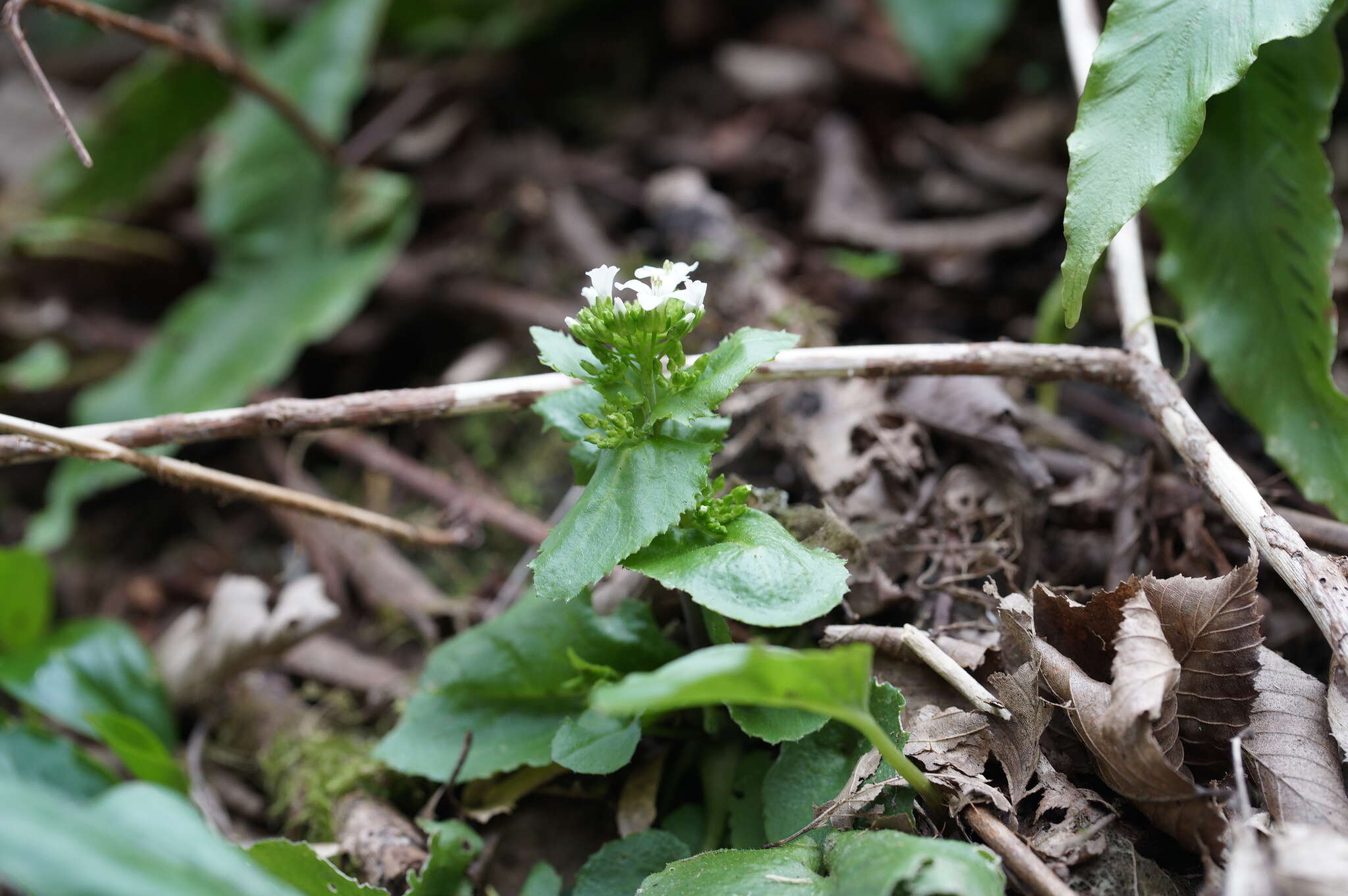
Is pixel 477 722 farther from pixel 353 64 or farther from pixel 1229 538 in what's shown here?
pixel 353 64

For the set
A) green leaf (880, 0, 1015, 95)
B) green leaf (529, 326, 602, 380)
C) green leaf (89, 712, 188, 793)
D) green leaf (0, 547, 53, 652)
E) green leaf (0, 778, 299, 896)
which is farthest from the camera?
green leaf (880, 0, 1015, 95)

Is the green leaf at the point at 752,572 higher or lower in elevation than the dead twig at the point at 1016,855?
higher

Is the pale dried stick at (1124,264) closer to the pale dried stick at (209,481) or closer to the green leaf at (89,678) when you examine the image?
the pale dried stick at (209,481)

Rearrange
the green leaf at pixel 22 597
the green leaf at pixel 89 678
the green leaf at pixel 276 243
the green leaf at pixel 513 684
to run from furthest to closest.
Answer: the green leaf at pixel 276 243, the green leaf at pixel 22 597, the green leaf at pixel 89 678, the green leaf at pixel 513 684

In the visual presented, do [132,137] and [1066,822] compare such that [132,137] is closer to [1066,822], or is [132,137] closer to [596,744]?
[596,744]

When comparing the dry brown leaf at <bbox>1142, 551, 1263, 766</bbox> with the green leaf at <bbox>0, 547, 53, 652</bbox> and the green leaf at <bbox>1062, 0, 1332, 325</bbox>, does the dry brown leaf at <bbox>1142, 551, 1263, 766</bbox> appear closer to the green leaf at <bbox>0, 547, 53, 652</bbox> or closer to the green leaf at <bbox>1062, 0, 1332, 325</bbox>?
the green leaf at <bbox>1062, 0, 1332, 325</bbox>

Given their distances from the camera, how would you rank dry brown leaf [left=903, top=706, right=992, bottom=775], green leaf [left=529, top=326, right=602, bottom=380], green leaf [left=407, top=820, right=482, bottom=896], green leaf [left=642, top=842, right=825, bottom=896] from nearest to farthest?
1. green leaf [left=642, top=842, right=825, bottom=896]
2. dry brown leaf [left=903, top=706, right=992, bottom=775]
3. green leaf [left=529, top=326, right=602, bottom=380]
4. green leaf [left=407, top=820, right=482, bottom=896]

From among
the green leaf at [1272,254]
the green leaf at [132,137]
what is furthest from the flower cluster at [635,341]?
the green leaf at [132,137]

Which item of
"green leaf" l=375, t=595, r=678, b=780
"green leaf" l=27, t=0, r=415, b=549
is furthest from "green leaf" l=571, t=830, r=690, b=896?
"green leaf" l=27, t=0, r=415, b=549
